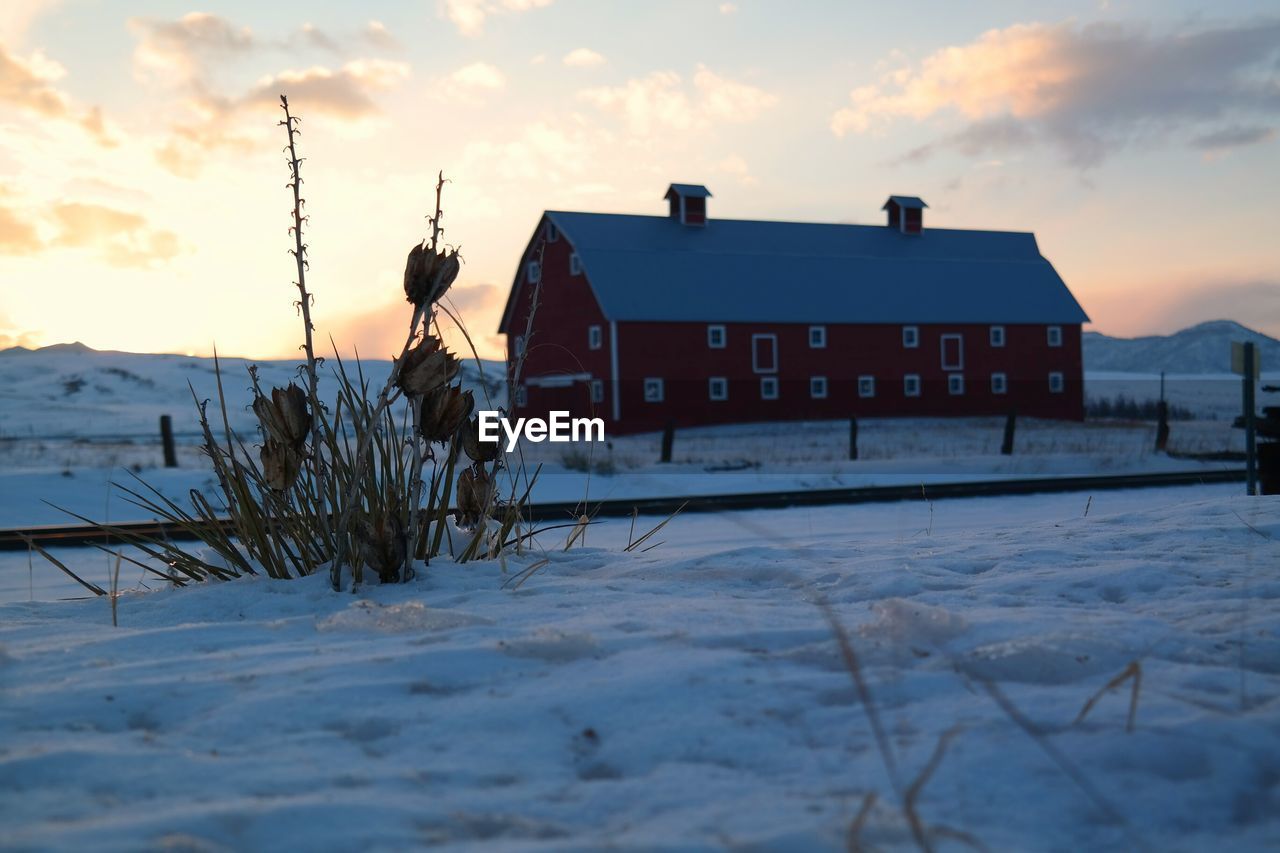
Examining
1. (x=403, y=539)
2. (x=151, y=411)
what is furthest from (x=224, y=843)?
(x=151, y=411)

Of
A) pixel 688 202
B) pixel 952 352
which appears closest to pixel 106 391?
pixel 688 202

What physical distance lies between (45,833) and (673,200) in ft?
119

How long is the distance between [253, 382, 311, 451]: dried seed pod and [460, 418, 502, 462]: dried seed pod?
57cm

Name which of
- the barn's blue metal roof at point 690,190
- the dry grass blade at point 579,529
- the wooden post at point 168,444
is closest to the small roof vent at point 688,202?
the barn's blue metal roof at point 690,190

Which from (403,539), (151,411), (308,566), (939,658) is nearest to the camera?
(939,658)

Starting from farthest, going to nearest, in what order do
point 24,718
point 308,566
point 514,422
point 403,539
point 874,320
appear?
1. point 874,320
2. point 514,422
3. point 308,566
4. point 403,539
5. point 24,718

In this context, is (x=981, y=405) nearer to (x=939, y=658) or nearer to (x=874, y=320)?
(x=874, y=320)

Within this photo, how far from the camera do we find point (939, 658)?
1975mm

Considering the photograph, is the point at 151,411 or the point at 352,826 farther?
the point at 151,411

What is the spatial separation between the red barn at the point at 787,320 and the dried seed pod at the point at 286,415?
92.2 ft

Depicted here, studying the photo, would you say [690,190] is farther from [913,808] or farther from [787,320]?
[913,808]

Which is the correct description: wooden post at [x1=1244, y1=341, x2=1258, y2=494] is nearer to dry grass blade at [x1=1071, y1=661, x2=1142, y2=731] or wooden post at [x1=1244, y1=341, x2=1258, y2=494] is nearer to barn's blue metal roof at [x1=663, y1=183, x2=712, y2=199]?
dry grass blade at [x1=1071, y1=661, x2=1142, y2=731]

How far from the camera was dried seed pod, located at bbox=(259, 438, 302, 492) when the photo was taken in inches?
120

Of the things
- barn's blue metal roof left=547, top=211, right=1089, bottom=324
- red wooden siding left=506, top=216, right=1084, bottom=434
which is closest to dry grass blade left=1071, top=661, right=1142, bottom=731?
red wooden siding left=506, top=216, right=1084, bottom=434
